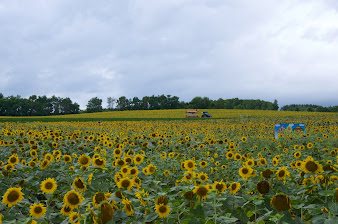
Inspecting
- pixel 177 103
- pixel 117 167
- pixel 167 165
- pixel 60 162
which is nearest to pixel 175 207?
pixel 117 167

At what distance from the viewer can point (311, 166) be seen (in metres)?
2.75

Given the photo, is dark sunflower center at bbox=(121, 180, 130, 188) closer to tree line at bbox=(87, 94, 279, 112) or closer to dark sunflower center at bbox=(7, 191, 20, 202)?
dark sunflower center at bbox=(7, 191, 20, 202)

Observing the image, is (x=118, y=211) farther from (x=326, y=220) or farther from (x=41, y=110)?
(x=41, y=110)

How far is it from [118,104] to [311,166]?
10531cm

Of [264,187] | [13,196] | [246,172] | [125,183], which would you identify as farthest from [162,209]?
[13,196]

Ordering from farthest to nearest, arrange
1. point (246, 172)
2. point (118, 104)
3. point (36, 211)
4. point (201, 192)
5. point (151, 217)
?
point (118, 104)
point (246, 172)
point (36, 211)
point (201, 192)
point (151, 217)

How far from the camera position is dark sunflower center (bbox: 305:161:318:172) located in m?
2.73

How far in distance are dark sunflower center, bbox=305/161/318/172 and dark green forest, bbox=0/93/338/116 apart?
7807cm

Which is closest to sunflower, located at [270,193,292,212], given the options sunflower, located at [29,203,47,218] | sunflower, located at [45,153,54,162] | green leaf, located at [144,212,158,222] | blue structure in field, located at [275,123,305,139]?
green leaf, located at [144,212,158,222]

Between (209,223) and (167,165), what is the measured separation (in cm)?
327

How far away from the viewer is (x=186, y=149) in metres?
8.28

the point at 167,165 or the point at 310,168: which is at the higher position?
the point at 310,168

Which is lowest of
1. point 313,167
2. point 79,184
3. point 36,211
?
point 36,211

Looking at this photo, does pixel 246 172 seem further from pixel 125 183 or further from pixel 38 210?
pixel 38 210
